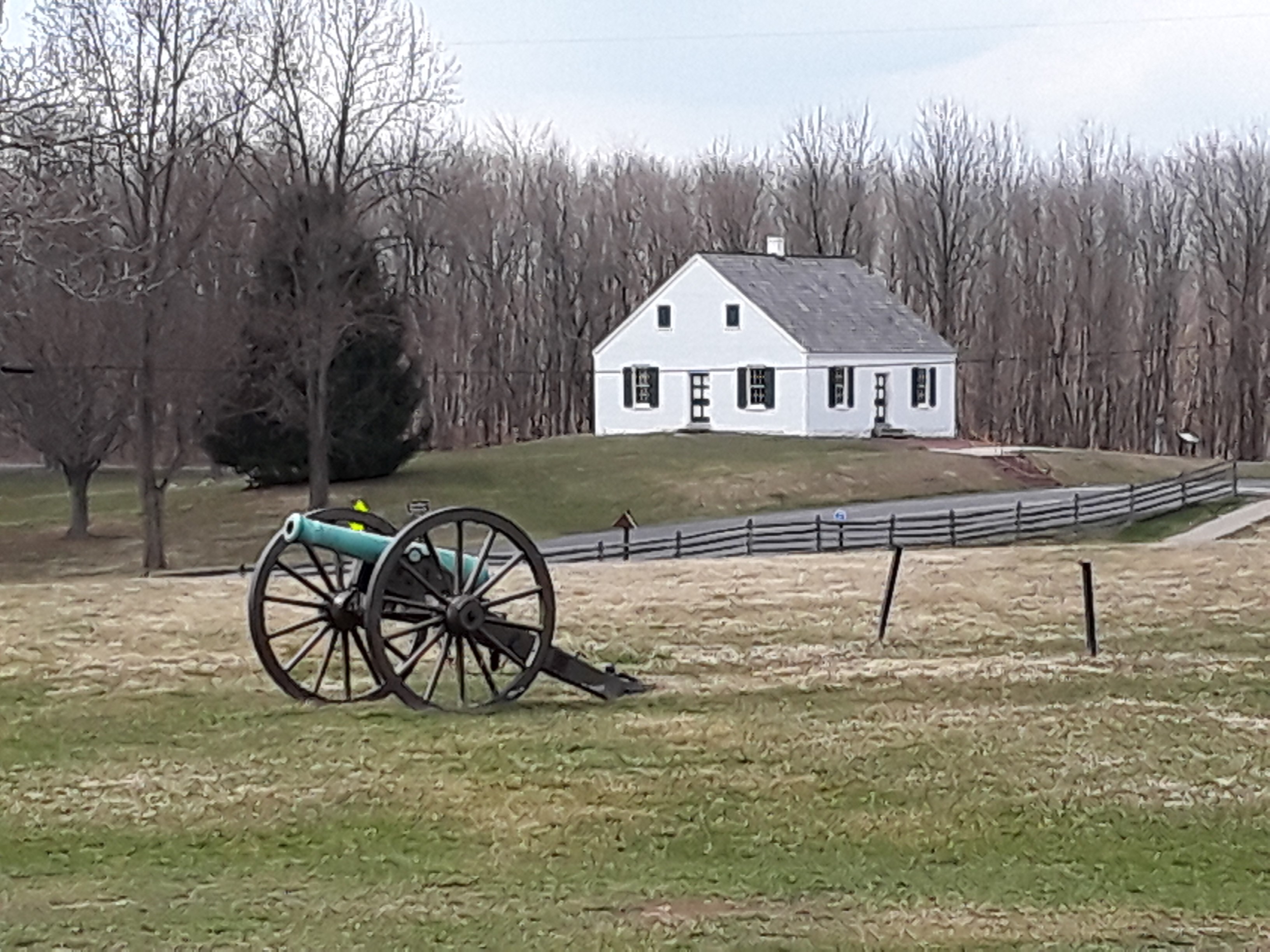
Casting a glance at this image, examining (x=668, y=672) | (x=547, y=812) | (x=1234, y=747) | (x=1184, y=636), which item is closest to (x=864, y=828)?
(x=547, y=812)

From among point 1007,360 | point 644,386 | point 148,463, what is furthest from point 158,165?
point 1007,360

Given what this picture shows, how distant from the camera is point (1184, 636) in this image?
1730cm

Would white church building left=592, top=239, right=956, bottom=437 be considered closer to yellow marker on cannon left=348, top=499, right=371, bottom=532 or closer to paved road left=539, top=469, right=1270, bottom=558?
paved road left=539, top=469, right=1270, bottom=558

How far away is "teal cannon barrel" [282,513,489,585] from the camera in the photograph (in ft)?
39.1

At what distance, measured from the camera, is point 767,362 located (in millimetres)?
58562

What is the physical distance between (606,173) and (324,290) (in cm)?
4283

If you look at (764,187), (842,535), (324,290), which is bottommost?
(842,535)

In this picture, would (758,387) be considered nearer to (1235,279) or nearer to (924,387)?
(924,387)

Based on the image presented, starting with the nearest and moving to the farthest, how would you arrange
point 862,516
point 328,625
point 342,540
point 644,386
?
point 342,540
point 328,625
point 862,516
point 644,386

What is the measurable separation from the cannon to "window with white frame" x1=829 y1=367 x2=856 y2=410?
44.8m

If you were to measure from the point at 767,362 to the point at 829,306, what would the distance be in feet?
13.1

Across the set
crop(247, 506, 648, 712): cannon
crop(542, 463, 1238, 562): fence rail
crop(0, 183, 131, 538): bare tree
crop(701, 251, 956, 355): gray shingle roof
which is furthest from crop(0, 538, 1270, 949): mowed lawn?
crop(701, 251, 956, 355): gray shingle roof

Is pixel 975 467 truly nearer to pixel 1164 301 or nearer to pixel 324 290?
pixel 324 290

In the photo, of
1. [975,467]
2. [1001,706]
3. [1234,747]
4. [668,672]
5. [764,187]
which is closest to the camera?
[1234,747]
